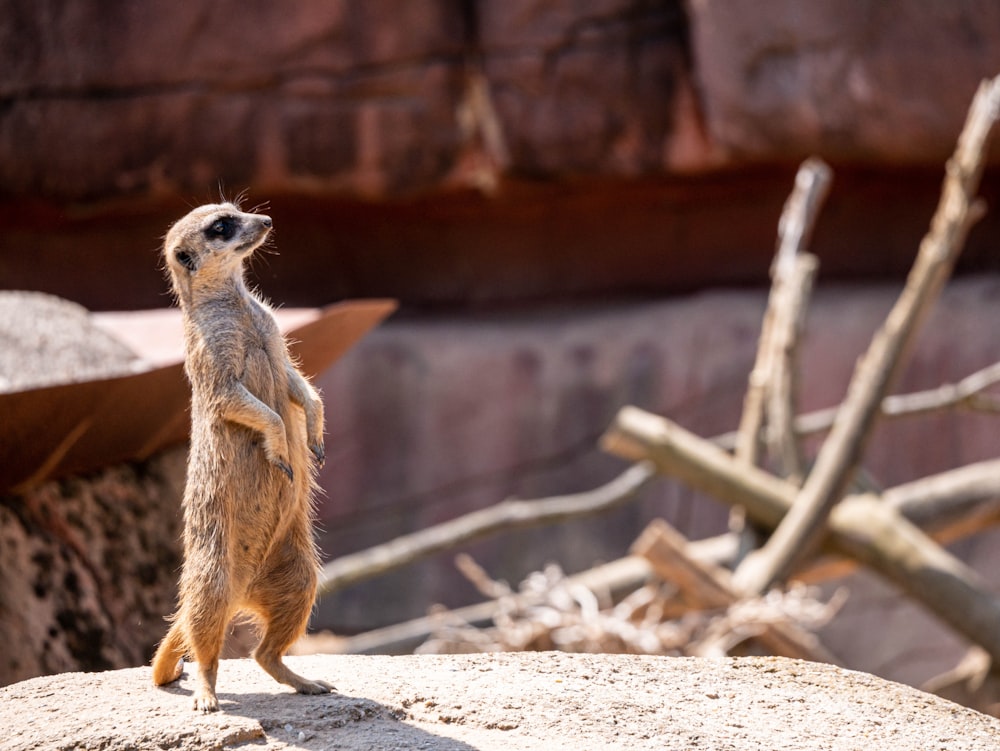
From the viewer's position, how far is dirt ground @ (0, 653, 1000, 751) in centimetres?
199

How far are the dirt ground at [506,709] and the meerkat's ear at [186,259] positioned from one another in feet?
2.45

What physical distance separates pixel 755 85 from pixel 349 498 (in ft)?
11.7

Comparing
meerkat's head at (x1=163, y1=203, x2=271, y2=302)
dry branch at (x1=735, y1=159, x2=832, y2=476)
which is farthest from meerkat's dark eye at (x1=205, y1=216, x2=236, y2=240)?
dry branch at (x1=735, y1=159, x2=832, y2=476)

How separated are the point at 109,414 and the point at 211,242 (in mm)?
1238

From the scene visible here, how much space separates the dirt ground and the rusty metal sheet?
80cm

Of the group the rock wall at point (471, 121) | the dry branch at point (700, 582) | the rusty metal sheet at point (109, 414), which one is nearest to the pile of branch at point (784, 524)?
the dry branch at point (700, 582)

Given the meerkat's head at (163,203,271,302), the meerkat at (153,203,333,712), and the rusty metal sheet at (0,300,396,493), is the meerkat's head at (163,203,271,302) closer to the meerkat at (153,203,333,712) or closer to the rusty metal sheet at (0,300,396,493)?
the meerkat at (153,203,333,712)

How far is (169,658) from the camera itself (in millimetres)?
2291

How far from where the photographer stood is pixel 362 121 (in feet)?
26.1

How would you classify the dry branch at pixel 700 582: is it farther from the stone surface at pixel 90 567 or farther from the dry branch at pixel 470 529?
the stone surface at pixel 90 567

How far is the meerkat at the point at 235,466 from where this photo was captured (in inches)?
83.9

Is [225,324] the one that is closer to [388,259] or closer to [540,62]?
[540,62]

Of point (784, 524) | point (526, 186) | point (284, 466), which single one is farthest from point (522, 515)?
point (526, 186)

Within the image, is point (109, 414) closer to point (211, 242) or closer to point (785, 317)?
point (211, 242)
